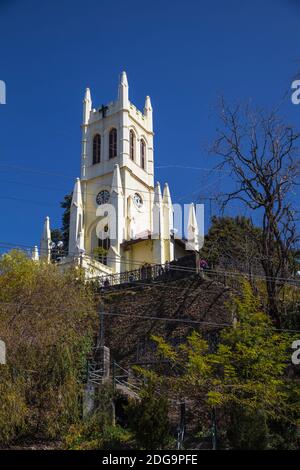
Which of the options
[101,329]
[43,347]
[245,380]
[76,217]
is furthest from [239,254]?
[76,217]

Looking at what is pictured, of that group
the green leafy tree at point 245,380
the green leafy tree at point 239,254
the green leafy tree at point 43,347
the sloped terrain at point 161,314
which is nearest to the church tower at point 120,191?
the green leafy tree at point 239,254

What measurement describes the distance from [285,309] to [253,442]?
28.0 feet

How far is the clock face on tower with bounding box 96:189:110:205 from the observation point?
2328 inches

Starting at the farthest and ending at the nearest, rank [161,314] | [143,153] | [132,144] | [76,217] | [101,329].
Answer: [143,153] < [132,144] < [76,217] < [161,314] < [101,329]

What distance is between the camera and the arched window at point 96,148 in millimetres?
63906

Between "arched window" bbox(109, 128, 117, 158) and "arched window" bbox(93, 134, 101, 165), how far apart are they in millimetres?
1448

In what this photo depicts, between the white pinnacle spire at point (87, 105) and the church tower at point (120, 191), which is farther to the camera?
the white pinnacle spire at point (87, 105)

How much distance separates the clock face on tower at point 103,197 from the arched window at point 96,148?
196 inches

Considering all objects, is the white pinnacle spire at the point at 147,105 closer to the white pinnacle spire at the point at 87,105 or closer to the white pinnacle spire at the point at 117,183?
the white pinnacle spire at the point at 87,105

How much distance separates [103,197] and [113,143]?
6.95 meters

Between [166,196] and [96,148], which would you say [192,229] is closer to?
[166,196]

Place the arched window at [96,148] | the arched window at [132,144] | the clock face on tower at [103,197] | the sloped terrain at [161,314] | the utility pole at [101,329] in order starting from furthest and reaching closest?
1. the arched window at [96,148]
2. the arched window at [132,144]
3. the clock face on tower at [103,197]
4. the utility pole at [101,329]
5. the sloped terrain at [161,314]

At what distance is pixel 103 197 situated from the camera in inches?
2349

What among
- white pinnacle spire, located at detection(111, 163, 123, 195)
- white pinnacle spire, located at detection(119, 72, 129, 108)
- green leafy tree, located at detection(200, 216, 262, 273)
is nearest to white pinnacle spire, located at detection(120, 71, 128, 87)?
white pinnacle spire, located at detection(119, 72, 129, 108)
